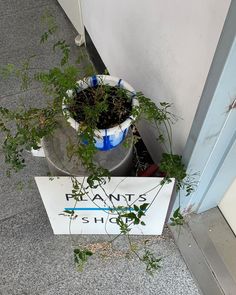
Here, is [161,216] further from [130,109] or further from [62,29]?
[62,29]

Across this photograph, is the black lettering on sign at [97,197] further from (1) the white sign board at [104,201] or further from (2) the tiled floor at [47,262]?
(2) the tiled floor at [47,262]

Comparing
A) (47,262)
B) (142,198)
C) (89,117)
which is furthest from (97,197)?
(47,262)

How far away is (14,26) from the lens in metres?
1.90

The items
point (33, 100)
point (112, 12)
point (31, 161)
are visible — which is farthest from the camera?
point (33, 100)

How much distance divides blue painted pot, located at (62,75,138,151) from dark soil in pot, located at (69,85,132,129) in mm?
15

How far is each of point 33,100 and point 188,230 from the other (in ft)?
2.88

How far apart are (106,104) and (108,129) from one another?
7 cm

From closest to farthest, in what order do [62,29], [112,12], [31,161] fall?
[112,12] < [31,161] < [62,29]

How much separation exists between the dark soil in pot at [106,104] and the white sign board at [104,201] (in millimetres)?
156

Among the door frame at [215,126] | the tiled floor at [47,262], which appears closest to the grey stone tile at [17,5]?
the tiled floor at [47,262]

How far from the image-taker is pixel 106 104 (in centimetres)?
89

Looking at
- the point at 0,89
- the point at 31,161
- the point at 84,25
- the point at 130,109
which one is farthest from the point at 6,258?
the point at 84,25

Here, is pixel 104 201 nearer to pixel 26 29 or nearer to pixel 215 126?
pixel 215 126

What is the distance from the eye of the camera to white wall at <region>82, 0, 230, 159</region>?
28.4 inches
